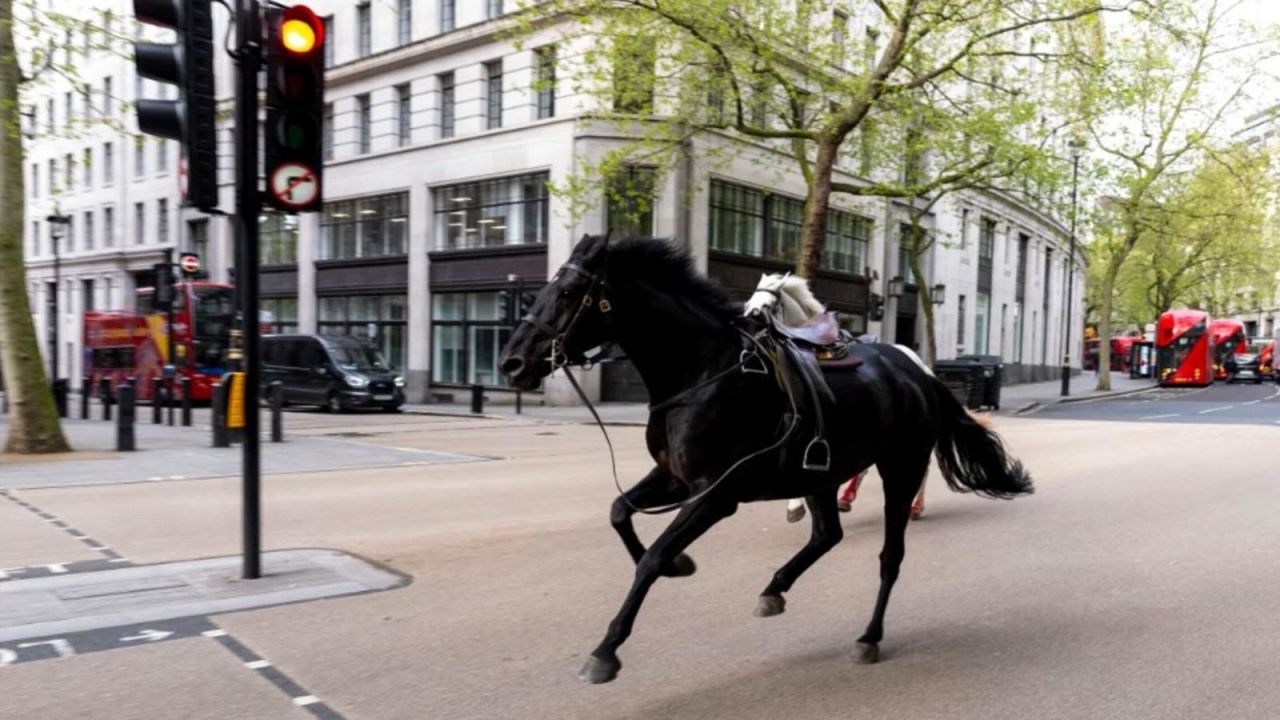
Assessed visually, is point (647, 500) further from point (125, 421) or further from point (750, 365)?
point (125, 421)

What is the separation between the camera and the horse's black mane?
439 centimetres

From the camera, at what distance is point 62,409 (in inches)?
869

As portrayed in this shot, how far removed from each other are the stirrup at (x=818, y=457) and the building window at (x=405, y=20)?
31.5m

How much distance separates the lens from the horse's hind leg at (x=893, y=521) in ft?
15.3

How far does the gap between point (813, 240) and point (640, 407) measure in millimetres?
10062

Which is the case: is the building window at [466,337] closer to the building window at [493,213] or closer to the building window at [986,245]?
the building window at [493,213]

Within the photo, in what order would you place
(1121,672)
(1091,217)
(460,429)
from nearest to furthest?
1. (1121,672)
2. (460,429)
3. (1091,217)

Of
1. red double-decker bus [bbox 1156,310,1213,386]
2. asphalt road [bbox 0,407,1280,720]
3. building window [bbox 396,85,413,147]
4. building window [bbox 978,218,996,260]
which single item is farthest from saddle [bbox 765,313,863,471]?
red double-decker bus [bbox 1156,310,1213,386]

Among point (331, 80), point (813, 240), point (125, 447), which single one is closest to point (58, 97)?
point (331, 80)

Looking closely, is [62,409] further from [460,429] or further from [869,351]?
[869,351]

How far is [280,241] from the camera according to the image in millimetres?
37938

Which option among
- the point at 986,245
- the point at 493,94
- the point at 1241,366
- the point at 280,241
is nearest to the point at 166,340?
the point at 280,241

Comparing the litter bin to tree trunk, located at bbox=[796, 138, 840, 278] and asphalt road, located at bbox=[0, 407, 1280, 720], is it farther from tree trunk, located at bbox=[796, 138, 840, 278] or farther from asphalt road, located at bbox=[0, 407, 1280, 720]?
asphalt road, located at bbox=[0, 407, 1280, 720]

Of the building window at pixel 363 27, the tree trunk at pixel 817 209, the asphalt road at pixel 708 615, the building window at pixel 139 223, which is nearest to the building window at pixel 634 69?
the tree trunk at pixel 817 209
